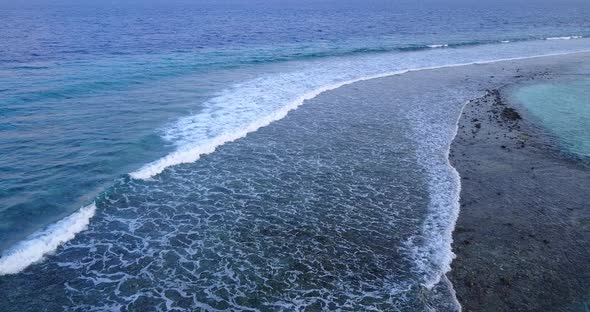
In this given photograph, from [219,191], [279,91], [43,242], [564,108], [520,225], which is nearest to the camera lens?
[43,242]

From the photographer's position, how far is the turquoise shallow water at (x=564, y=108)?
2336cm

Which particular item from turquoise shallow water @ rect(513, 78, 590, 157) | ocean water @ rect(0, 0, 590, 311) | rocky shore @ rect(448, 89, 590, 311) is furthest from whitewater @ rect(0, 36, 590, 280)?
turquoise shallow water @ rect(513, 78, 590, 157)

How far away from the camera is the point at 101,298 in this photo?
12.1 meters

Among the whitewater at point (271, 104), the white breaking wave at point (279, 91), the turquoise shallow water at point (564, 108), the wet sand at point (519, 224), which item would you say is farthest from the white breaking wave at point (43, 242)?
the turquoise shallow water at point (564, 108)

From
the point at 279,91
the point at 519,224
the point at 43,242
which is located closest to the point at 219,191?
the point at 43,242

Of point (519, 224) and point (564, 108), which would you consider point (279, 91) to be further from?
point (519, 224)

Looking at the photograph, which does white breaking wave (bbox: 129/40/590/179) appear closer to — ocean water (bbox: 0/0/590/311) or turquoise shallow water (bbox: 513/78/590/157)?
ocean water (bbox: 0/0/590/311)

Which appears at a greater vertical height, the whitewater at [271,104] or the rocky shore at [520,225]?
the whitewater at [271,104]

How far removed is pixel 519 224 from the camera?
50.9ft

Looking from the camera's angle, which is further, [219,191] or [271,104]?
[271,104]

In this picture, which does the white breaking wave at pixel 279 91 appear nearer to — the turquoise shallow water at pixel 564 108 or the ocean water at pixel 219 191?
the ocean water at pixel 219 191

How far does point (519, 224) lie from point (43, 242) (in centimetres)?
1752

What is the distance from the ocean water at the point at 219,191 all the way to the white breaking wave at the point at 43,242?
0.19 feet

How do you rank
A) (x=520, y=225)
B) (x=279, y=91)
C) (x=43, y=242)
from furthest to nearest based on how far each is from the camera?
(x=279, y=91), (x=520, y=225), (x=43, y=242)
